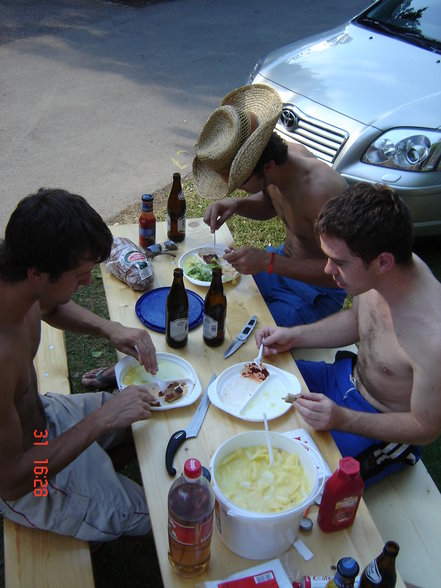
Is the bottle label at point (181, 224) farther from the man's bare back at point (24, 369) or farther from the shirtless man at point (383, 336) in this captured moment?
the man's bare back at point (24, 369)

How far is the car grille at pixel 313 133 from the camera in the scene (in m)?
5.27

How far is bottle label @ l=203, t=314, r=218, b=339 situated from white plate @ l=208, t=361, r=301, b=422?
0.70 feet

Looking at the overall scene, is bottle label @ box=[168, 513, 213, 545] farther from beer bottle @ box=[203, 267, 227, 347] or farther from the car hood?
the car hood

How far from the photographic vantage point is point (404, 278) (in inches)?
100

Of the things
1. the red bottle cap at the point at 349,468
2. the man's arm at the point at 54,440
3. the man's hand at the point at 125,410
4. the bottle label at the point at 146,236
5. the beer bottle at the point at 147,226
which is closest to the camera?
the red bottle cap at the point at 349,468

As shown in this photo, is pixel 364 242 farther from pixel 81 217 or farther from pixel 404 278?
pixel 81 217

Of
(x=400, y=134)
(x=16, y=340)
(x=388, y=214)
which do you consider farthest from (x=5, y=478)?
(x=400, y=134)

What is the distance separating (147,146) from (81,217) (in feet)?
17.8

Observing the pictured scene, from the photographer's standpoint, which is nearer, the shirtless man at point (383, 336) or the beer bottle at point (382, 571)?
the beer bottle at point (382, 571)

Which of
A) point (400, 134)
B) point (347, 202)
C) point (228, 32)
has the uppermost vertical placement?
point (347, 202)

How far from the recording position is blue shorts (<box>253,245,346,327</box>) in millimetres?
3576

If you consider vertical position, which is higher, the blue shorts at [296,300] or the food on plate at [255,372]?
the food on plate at [255,372]

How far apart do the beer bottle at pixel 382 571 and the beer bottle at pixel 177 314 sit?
1341 mm

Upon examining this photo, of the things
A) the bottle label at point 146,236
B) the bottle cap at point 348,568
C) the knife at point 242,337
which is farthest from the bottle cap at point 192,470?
the bottle label at point 146,236
